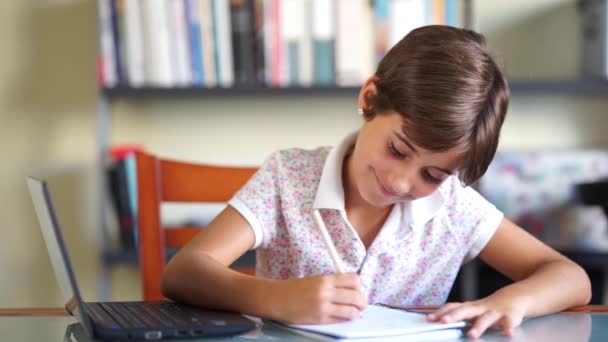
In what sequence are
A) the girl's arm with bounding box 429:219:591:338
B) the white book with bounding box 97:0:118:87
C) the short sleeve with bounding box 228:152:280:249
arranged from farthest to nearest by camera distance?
the white book with bounding box 97:0:118:87 → the short sleeve with bounding box 228:152:280:249 → the girl's arm with bounding box 429:219:591:338

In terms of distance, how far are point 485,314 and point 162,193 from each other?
1.93 feet

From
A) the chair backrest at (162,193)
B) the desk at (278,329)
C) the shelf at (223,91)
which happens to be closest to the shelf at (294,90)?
the shelf at (223,91)

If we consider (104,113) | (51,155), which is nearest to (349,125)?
(104,113)

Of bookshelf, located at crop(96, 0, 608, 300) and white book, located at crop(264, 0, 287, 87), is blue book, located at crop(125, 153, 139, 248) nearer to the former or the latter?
bookshelf, located at crop(96, 0, 608, 300)

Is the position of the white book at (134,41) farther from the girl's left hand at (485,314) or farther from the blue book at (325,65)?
the girl's left hand at (485,314)

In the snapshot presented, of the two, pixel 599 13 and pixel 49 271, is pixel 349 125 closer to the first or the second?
pixel 599 13

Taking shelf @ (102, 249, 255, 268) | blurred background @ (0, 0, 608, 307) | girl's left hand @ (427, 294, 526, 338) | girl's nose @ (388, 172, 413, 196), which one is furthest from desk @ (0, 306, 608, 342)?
blurred background @ (0, 0, 608, 307)

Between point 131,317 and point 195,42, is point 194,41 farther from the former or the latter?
point 131,317

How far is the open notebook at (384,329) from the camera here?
758mm

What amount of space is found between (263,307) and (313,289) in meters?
0.06

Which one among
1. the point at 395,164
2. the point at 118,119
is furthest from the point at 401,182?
the point at 118,119

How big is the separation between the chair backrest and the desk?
29 centimetres

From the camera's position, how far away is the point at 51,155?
204cm

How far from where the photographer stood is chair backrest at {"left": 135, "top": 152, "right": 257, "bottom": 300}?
4.04 ft
